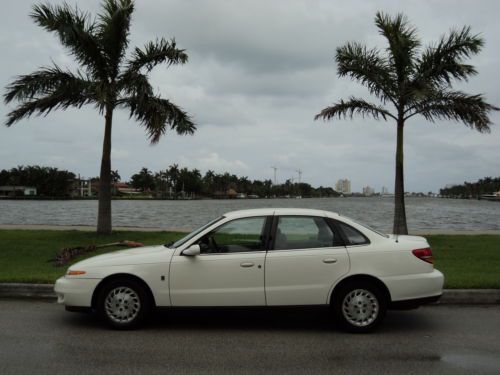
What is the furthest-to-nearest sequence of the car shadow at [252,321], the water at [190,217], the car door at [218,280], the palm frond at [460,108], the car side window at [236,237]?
1. the water at [190,217]
2. the palm frond at [460,108]
3. the car side window at [236,237]
4. the car shadow at [252,321]
5. the car door at [218,280]

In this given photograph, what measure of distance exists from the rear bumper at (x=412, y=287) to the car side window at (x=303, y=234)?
0.78 m

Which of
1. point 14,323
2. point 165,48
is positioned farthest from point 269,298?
point 165,48

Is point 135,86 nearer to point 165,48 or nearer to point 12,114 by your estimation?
point 165,48

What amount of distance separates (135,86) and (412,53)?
835cm

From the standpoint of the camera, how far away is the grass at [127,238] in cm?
845

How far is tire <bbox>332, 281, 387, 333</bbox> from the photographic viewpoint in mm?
5926

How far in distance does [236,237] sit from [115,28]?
11.5 meters

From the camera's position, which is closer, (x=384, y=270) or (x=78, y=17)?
(x=384, y=270)

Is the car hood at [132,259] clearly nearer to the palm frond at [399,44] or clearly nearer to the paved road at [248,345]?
the paved road at [248,345]

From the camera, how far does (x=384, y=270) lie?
5.98 m

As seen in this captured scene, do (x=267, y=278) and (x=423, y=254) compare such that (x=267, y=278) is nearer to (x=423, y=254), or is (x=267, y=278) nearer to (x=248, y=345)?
(x=248, y=345)

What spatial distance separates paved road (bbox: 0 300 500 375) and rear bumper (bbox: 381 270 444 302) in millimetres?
445

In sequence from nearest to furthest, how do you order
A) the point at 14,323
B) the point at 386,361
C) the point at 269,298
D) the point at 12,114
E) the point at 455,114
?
the point at 386,361 < the point at 269,298 < the point at 14,323 < the point at 455,114 < the point at 12,114

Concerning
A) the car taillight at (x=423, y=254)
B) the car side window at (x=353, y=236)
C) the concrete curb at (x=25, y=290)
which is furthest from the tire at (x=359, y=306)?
the concrete curb at (x=25, y=290)
